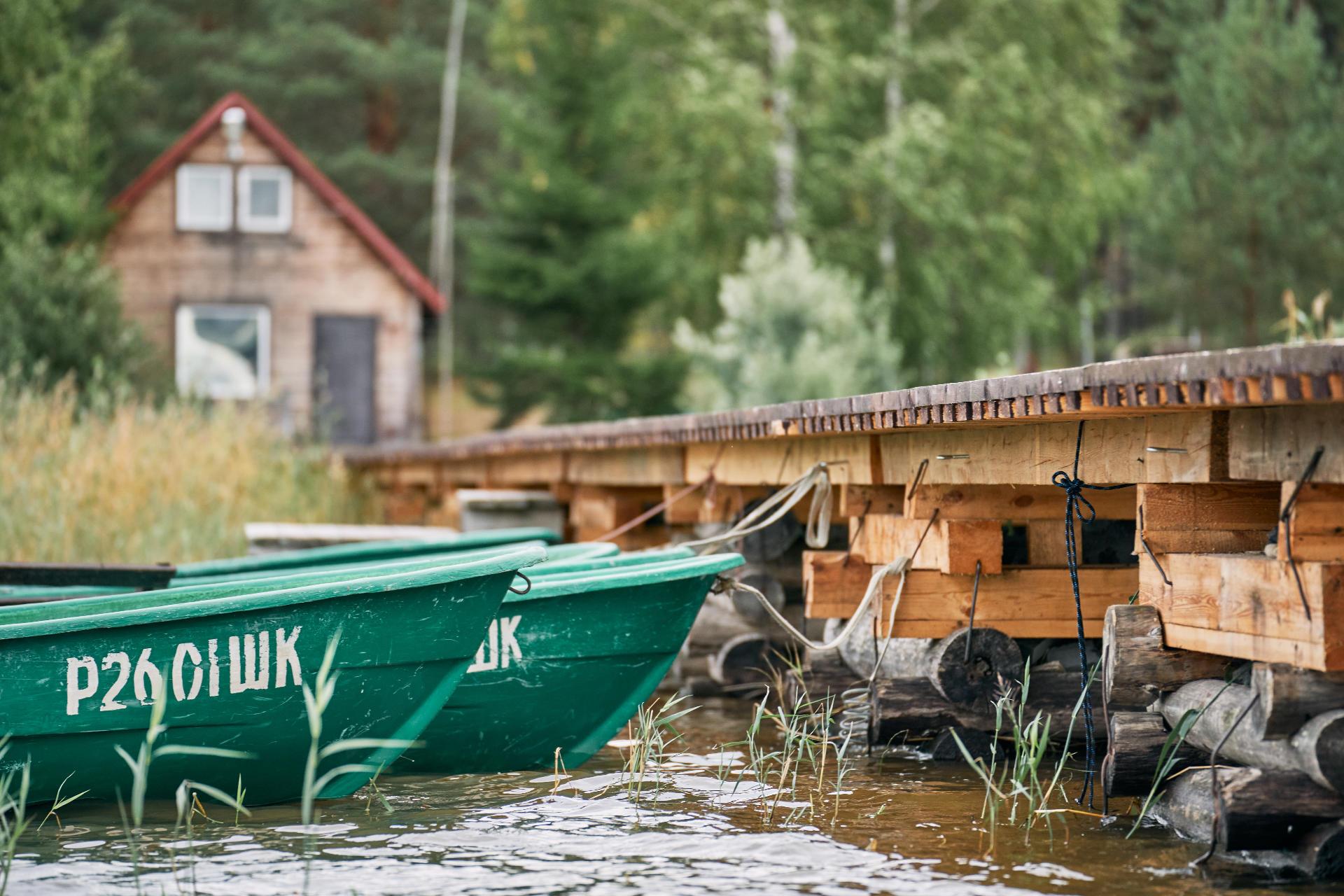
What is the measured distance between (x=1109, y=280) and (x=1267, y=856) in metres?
34.0

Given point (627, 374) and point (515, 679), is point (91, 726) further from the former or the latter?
point (627, 374)

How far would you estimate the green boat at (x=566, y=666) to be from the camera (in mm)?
5645

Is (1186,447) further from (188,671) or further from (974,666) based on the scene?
(188,671)

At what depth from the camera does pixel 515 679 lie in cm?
571

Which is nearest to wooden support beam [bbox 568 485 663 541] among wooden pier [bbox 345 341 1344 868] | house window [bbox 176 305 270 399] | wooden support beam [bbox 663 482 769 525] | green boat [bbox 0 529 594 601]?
wooden support beam [bbox 663 482 769 525]

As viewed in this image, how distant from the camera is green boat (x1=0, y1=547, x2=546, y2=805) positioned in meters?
4.69

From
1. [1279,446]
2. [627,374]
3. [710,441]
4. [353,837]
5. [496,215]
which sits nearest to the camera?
[1279,446]

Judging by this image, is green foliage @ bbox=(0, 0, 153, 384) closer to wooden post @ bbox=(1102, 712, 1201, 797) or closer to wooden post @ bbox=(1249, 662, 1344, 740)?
wooden post @ bbox=(1102, 712, 1201, 797)

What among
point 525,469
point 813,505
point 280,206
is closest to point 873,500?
point 813,505

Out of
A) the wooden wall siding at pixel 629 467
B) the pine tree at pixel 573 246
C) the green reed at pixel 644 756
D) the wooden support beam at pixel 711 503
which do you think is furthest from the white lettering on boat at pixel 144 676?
the pine tree at pixel 573 246

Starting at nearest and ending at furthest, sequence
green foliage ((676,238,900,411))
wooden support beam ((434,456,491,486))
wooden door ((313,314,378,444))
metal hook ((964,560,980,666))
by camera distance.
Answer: metal hook ((964,560,980,666)) < wooden support beam ((434,456,491,486)) < green foliage ((676,238,900,411)) < wooden door ((313,314,378,444))

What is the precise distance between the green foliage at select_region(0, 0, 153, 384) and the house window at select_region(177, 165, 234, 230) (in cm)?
135

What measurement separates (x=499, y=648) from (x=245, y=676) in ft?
3.55

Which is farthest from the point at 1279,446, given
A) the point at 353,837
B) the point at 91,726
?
the point at 91,726
